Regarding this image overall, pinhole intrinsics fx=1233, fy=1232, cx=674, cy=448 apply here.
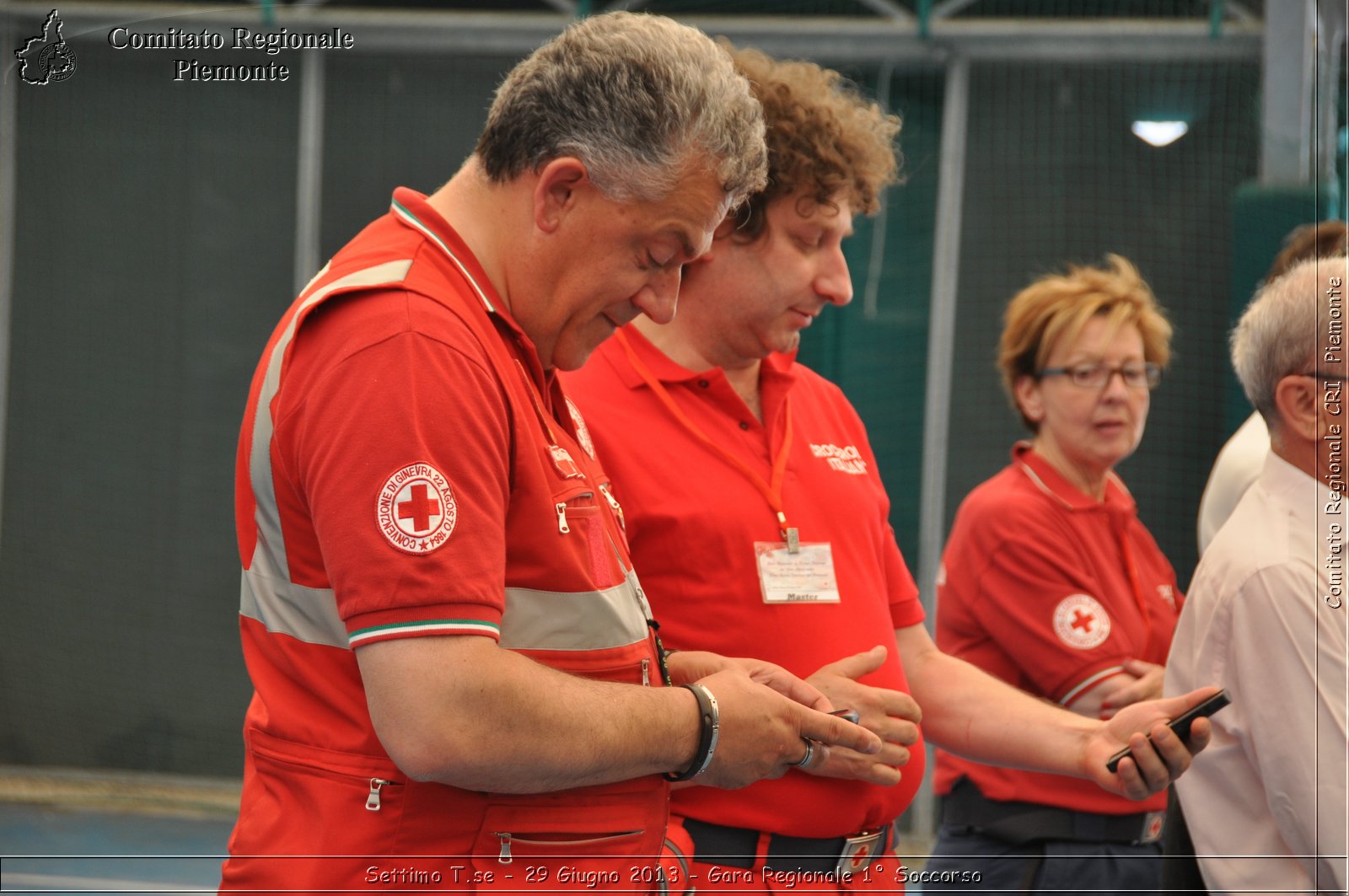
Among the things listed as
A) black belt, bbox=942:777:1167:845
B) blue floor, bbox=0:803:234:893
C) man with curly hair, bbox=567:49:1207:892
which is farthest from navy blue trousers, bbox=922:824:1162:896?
blue floor, bbox=0:803:234:893

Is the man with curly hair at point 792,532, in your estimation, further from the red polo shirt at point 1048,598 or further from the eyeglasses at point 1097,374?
the eyeglasses at point 1097,374

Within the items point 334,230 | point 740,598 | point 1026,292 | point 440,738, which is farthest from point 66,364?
point 440,738

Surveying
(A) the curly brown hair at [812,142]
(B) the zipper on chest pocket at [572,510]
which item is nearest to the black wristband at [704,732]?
(B) the zipper on chest pocket at [572,510]

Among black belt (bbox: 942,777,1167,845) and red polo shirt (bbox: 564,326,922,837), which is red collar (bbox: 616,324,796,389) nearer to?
red polo shirt (bbox: 564,326,922,837)

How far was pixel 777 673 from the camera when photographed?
61.1 inches

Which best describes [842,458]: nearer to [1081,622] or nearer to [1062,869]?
[1081,622]

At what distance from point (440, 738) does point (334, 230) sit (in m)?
5.72

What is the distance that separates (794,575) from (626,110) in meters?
0.78

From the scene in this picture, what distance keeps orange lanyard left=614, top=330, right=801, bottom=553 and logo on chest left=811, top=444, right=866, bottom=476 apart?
71 millimetres

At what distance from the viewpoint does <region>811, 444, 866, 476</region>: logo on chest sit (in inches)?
77.1

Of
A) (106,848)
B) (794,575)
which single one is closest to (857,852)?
(794,575)

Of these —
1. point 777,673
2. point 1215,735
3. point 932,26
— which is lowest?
point 1215,735

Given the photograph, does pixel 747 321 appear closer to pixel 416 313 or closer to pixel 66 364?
pixel 416 313

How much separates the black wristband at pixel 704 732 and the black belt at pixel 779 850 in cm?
44
